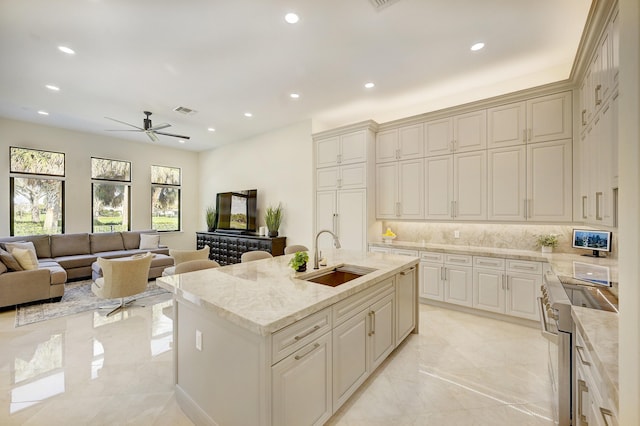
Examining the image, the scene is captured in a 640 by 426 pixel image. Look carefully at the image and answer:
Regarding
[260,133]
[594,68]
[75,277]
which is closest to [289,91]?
[260,133]

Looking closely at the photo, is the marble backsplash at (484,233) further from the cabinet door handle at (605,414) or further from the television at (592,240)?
the cabinet door handle at (605,414)

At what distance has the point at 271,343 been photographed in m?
1.40

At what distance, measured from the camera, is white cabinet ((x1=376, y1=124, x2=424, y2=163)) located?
4.38m

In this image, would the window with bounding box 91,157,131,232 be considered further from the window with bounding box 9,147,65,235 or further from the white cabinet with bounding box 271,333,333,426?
the white cabinet with bounding box 271,333,333,426

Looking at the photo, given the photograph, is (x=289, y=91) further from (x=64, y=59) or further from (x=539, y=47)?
(x=539, y=47)

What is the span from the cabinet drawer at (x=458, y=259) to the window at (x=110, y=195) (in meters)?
7.57

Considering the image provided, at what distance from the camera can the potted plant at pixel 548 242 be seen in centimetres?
354

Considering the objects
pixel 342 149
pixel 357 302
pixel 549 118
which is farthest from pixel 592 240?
pixel 342 149

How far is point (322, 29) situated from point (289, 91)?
1.52 meters

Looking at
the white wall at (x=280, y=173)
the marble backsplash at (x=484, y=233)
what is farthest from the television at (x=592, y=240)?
the white wall at (x=280, y=173)

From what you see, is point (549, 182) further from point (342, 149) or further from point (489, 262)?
point (342, 149)

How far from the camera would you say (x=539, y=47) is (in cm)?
311

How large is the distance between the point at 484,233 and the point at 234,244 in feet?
16.6

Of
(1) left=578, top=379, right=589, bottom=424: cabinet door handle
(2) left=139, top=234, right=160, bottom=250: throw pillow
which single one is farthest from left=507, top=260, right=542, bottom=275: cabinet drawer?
(2) left=139, top=234, right=160, bottom=250: throw pillow
